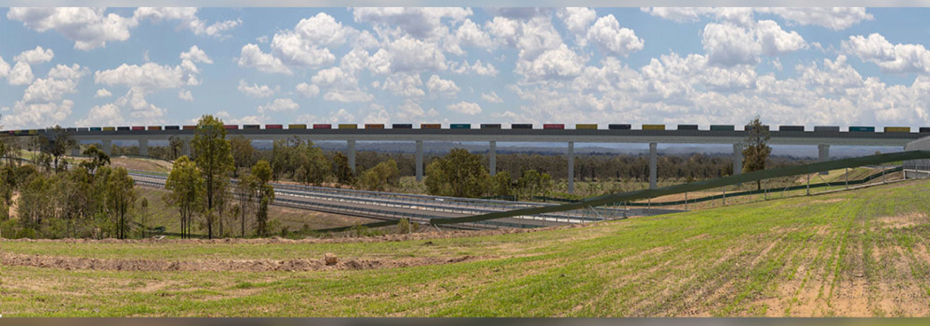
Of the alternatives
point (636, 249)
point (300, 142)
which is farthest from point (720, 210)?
point (300, 142)

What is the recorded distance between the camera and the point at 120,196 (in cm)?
4009

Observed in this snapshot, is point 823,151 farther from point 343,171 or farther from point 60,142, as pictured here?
point 60,142

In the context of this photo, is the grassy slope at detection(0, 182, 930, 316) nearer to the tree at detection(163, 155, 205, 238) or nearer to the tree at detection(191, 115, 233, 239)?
the tree at detection(191, 115, 233, 239)

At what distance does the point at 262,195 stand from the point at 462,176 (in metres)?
18.7

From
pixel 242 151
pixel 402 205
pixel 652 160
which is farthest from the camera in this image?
pixel 242 151

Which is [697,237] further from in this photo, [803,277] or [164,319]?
[164,319]

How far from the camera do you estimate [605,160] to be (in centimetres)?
4456

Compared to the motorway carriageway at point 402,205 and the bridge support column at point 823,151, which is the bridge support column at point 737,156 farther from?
the motorway carriageway at point 402,205

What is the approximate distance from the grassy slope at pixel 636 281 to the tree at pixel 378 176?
161 ft

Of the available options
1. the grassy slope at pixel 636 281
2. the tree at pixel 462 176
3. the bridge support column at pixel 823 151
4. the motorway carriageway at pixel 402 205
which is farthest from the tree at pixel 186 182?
the bridge support column at pixel 823 151

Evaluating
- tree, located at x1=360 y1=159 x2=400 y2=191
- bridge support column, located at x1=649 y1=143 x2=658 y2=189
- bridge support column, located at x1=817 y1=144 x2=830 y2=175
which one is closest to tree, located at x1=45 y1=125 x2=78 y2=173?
tree, located at x1=360 y1=159 x2=400 y2=191

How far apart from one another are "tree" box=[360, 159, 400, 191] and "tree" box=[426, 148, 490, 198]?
10.4 metres

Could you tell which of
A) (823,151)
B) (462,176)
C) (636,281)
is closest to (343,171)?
(462,176)

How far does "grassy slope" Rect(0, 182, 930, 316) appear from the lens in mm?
9117
